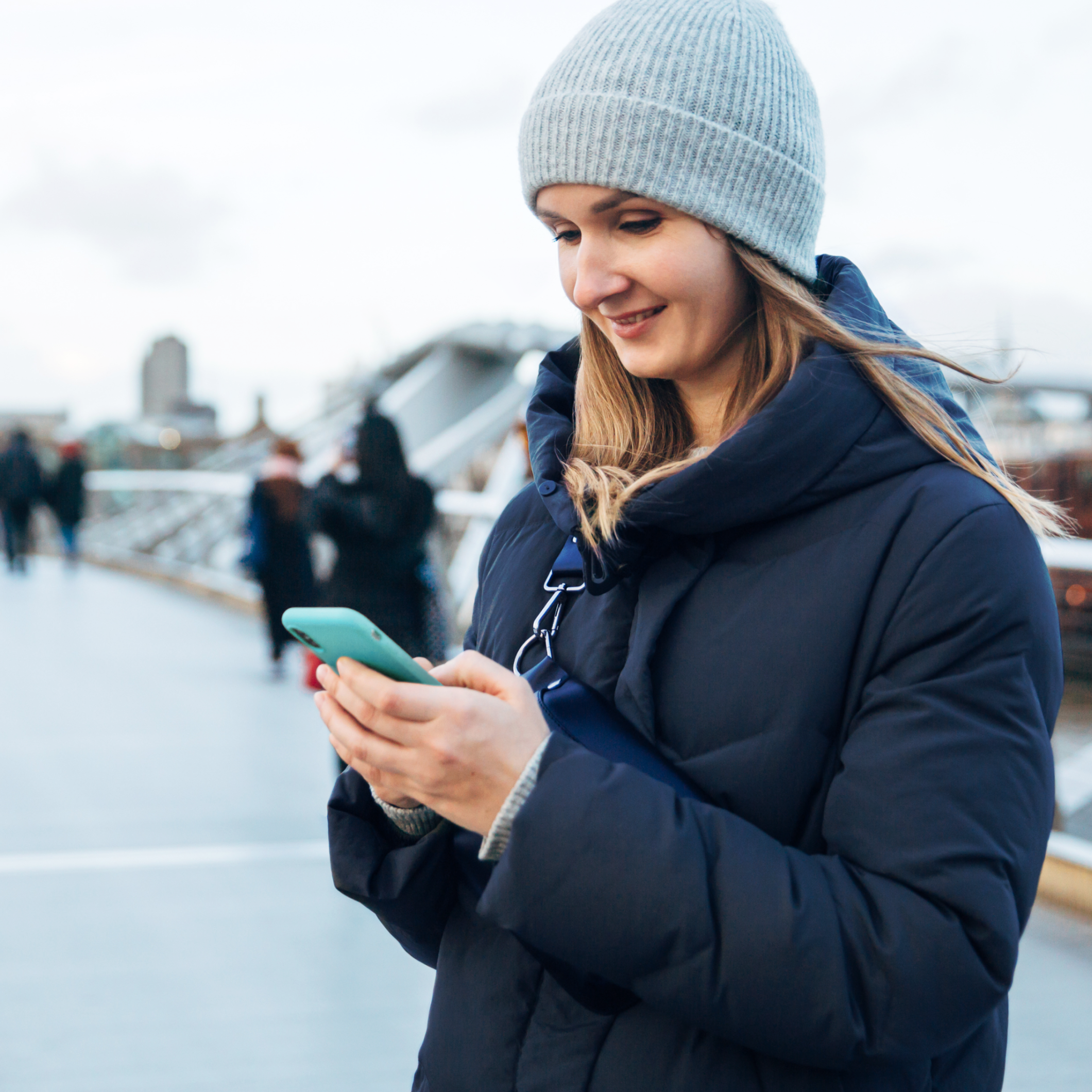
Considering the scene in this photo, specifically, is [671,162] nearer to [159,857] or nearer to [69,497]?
[159,857]

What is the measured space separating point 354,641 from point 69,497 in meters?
13.9

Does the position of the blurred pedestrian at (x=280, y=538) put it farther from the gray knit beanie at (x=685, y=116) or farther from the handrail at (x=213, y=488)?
the gray knit beanie at (x=685, y=116)

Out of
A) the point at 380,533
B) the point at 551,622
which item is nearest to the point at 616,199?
the point at 551,622

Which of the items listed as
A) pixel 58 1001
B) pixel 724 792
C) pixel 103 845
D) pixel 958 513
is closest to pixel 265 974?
pixel 58 1001

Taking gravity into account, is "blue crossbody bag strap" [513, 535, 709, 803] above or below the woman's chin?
below

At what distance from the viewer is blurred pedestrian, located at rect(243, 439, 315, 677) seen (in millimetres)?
7336

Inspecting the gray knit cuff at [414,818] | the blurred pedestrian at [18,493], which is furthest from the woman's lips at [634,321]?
the blurred pedestrian at [18,493]

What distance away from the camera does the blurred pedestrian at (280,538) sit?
24.1ft

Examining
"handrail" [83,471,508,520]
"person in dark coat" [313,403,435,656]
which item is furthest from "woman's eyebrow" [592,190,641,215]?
"person in dark coat" [313,403,435,656]

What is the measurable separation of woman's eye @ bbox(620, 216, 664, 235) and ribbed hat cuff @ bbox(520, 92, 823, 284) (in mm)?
22

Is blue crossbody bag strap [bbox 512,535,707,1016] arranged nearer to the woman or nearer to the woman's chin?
the woman

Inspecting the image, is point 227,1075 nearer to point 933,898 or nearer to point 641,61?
point 933,898

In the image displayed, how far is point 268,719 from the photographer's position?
227 inches

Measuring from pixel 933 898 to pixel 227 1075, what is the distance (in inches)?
81.3
